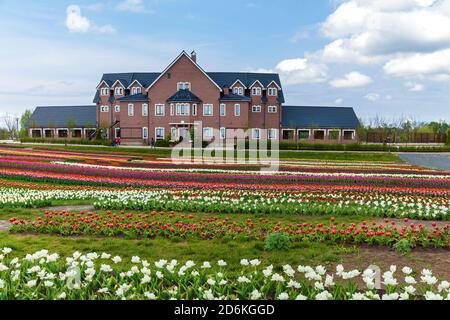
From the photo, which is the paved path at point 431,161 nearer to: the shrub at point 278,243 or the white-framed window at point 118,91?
the shrub at point 278,243

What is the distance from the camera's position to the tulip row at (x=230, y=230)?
316 inches

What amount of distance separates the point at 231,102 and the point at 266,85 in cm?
752

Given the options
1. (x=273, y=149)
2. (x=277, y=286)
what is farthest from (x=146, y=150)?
(x=277, y=286)

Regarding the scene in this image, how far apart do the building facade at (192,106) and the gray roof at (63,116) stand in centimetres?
347

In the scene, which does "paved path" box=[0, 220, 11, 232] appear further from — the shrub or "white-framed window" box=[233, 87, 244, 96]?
"white-framed window" box=[233, 87, 244, 96]

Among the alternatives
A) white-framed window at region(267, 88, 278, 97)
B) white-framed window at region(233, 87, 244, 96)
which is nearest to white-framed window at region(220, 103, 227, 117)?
white-framed window at region(233, 87, 244, 96)

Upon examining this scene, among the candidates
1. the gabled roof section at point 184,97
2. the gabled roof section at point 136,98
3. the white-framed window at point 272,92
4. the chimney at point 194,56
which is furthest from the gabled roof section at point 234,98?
the gabled roof section at point 136,98

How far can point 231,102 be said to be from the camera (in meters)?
53.5

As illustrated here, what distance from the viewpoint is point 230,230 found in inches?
350

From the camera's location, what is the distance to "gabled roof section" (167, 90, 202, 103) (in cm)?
5178

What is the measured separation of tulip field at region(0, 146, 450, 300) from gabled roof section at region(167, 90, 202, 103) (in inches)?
1388

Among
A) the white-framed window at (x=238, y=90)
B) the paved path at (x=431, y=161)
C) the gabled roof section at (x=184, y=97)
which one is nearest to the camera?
the paved path at (x=431, y=161)

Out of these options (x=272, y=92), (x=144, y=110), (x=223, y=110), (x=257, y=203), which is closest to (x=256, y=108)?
(x=272, y=92)
